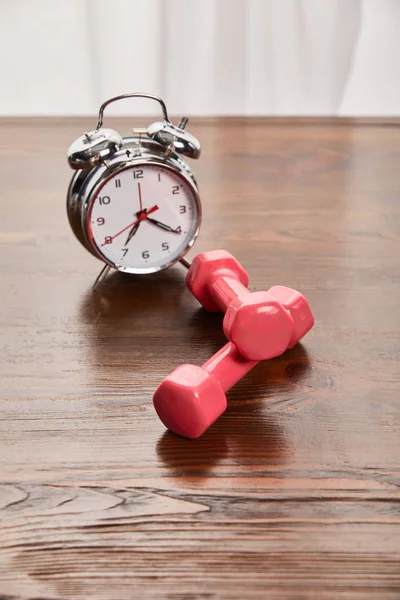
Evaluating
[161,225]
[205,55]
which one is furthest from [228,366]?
[205,55]

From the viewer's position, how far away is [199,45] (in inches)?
87.9

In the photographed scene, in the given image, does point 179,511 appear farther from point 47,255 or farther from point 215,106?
point 215,106

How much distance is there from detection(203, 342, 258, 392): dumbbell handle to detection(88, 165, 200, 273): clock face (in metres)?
0.25

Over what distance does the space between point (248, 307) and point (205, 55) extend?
1734mm

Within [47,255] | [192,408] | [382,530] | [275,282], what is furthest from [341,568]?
[47,255]

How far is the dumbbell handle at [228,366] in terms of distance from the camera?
0.69 meters

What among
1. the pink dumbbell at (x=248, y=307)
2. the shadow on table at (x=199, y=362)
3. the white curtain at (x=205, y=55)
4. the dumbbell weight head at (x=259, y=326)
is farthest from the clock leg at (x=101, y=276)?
the white curtain at (x=205, y=55)

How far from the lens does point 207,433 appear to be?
0.67m

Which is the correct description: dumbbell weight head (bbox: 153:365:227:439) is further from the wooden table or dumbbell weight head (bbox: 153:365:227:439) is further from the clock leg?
the clock leg

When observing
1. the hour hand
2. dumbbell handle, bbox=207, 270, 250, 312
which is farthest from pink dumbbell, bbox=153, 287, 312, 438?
the hour hand

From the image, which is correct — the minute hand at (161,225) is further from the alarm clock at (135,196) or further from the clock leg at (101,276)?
the clock leg at (101,276)

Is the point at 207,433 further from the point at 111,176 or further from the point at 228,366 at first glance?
the point at 111,176

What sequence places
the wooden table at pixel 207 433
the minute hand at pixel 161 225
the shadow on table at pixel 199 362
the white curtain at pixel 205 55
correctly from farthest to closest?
the white curtain at pixel 205 55, the minute hand at pixel 161 225, the shadow on table at pixel 199 362, the wooden table at pixel 207 433

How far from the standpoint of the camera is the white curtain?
2213mm
